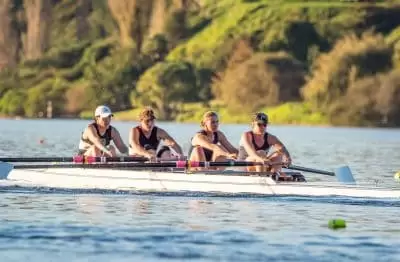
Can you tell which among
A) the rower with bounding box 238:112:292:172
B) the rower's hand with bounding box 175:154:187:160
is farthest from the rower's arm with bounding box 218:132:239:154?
the rower's hand with bounding box 175:154:187:160

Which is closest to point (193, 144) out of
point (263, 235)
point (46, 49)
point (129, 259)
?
point (263, 235)

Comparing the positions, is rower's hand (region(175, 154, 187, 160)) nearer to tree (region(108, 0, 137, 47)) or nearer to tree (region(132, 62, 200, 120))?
tree (region(132, 62, 200, 120))

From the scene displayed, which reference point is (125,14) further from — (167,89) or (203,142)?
(203,142)

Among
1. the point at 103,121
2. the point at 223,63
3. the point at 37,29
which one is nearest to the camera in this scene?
the point at 103,121

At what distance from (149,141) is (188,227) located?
7664 mm

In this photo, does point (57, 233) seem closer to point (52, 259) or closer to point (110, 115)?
→ point (52, 259)

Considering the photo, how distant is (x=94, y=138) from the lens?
1282 inches

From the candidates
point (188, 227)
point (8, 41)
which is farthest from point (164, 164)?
point (8, 41)

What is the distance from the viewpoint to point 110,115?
32875mm

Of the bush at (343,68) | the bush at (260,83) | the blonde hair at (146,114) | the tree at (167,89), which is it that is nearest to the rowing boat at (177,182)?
the blonde hair at (146,114)

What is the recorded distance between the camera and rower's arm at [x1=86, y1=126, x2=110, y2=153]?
32.4 meters

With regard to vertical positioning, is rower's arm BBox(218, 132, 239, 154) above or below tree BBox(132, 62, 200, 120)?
below

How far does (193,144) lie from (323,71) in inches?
3894

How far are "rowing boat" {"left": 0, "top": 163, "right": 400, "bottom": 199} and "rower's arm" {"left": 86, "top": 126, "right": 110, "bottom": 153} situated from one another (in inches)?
33.8
